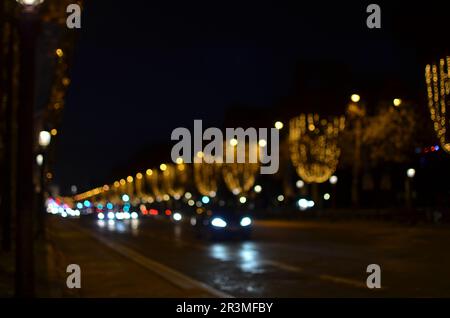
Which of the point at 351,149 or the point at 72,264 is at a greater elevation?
the point at 351,149

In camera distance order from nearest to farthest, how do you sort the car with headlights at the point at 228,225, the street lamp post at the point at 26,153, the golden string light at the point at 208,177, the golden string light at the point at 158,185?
the street lamp post at the point at 26,153, the car with headlights at the point at 228,225, the golden string light at the point at 208,177, the golden string light at the point at 158,185

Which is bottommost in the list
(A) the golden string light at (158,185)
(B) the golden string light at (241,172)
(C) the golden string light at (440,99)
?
(A) the golden string light at (158,185)

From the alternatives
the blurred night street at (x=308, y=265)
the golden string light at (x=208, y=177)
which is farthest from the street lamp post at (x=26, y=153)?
the golden string light at (x=208, y=177)

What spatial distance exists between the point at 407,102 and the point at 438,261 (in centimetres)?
3758

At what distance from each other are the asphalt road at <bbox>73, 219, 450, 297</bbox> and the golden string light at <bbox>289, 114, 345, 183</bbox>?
30862 millimetres

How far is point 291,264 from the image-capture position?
23.8m

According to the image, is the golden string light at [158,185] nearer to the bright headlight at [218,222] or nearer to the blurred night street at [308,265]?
the bright headlight at [218,222]

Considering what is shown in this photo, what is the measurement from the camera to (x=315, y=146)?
7006 cm

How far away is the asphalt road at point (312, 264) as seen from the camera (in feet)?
56.2

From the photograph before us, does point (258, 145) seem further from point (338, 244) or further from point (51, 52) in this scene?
point (51, 52)

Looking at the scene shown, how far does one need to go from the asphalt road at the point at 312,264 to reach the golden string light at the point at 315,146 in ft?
101

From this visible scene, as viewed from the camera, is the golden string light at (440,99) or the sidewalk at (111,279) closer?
the sidewalk at (111,279)

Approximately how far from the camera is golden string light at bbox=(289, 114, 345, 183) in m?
67.6
